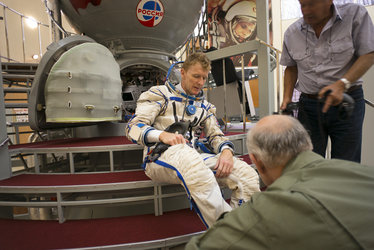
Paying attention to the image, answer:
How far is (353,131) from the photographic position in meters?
1.37

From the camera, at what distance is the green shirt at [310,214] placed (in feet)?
1.57

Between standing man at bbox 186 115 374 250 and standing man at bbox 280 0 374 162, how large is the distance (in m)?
0.74

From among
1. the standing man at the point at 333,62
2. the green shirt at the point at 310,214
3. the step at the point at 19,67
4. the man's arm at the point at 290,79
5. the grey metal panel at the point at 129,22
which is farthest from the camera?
the step at the point at 19,67

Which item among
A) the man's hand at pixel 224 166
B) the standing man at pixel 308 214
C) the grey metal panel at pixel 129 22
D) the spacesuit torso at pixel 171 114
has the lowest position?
the man's hand at pixel 224 166

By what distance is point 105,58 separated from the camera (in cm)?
229

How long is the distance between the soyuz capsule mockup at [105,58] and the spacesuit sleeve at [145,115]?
2.69 feet

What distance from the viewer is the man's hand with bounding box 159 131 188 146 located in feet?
4.40

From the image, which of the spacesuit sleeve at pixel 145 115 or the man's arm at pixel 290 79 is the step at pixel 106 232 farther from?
the man's arm at pixel 290 79

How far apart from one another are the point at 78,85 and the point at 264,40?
1951 millimetres

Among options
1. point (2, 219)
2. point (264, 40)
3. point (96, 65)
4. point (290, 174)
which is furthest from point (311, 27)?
point (2, 219)

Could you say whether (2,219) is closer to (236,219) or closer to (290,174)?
(236,219)

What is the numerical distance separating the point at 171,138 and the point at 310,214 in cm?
94

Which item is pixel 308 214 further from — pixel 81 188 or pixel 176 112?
pixel 81 188

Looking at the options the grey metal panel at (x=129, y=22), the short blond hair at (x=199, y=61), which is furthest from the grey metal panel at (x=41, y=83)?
the short blond hair at (x=199, y=61)
